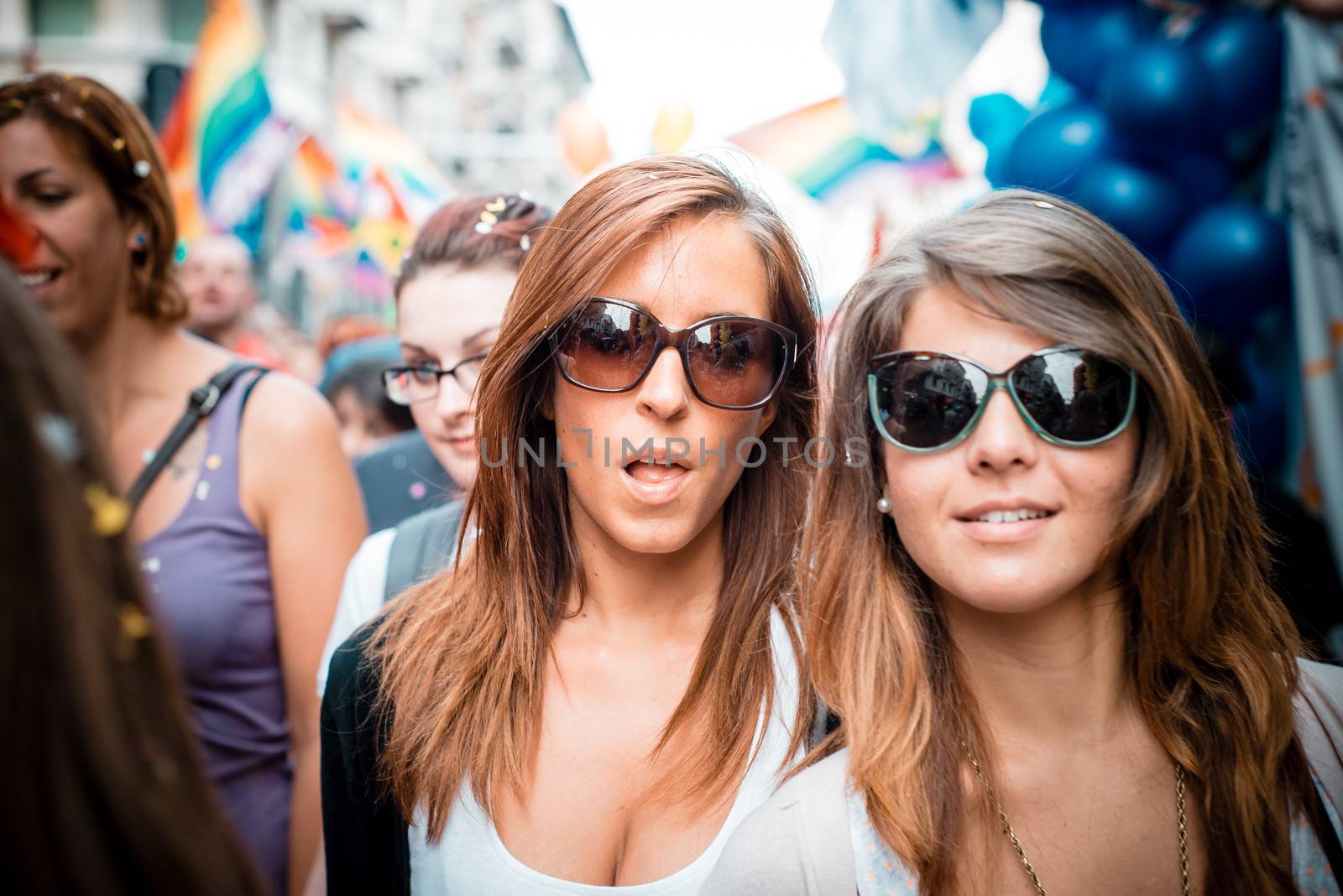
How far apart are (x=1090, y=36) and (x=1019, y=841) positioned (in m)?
3.75

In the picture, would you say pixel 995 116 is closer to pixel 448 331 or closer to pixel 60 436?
pixel 448 331

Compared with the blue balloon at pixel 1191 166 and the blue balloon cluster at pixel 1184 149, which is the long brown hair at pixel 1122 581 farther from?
the blue balloon at pixel 1191 166

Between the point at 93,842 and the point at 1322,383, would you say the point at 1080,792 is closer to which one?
the point at 93,842

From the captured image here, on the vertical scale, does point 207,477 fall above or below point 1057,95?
below

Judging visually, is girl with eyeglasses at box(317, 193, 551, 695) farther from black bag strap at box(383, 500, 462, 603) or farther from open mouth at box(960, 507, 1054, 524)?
open mouth at box(960, 507, 1054, 524)

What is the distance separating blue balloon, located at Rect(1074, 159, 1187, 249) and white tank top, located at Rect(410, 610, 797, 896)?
2.96m

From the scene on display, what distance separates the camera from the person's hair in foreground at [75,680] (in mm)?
669

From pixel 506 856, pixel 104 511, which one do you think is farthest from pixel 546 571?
pixel 104 511

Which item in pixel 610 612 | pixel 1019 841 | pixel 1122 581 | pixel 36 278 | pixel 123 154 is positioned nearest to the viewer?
pixel 1019 841

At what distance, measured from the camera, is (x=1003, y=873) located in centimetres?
A: 158

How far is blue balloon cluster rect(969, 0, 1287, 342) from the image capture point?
138 inches

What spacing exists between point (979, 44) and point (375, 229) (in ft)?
25.4

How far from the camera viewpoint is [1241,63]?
3.47 meters

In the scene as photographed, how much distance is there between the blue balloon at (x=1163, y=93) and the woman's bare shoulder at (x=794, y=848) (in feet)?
10.6
